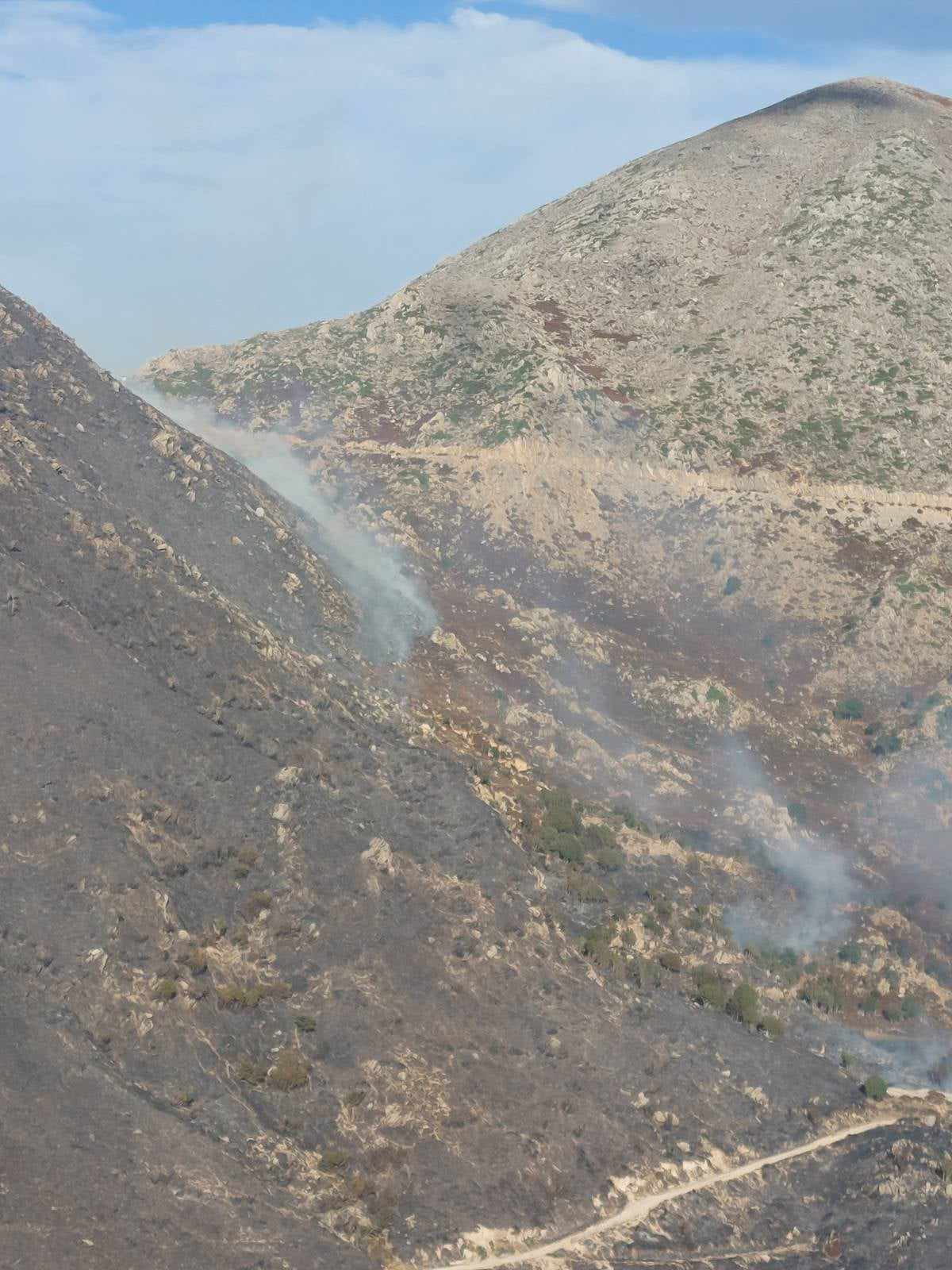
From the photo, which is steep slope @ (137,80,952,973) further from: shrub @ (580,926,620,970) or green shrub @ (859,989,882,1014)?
shrub @ (580,926,620,970)

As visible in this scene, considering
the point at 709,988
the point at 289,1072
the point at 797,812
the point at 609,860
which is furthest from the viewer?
the point at 797,812

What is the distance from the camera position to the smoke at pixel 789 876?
173 feet

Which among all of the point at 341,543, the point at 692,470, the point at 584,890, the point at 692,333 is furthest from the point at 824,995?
the point at 692,333

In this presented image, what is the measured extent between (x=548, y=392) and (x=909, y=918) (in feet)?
138

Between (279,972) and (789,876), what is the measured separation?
85.2 feet

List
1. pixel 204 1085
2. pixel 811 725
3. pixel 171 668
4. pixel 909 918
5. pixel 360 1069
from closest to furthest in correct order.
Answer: pixel 204 1085 < pixel 360 1069 < pixel 171 668 < pixel 909 918 < pixel 811 725

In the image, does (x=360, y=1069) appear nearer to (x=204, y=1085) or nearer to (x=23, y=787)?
(x=204, y=1085)

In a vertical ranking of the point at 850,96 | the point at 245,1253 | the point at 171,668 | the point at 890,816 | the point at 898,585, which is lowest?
the point at 245,1253

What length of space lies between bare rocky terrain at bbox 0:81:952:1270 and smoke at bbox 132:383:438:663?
457 millimetres

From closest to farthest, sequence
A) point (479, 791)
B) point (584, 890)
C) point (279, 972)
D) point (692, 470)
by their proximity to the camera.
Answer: point (279, 972) < point (584, 890) < point (479, 791) < point (692, 470)

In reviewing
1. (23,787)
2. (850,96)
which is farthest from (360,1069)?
(850,96)

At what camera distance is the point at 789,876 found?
185 ft

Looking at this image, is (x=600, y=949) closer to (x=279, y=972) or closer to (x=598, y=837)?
(x=598, y=837)

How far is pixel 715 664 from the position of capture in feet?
231
